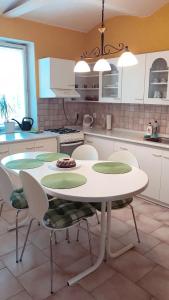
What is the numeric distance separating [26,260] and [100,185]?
38.2 inches

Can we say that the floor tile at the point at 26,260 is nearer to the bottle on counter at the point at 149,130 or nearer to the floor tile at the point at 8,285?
the floor tile at the point at 8,285

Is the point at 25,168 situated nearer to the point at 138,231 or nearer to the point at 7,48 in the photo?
the point at 138,231

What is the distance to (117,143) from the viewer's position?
3523 millimetres

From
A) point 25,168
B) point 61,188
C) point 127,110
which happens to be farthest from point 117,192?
point 127,110

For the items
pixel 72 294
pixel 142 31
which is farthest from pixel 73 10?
pixel 72 294

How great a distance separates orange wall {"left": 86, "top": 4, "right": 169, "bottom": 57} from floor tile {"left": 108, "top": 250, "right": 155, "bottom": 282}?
2.56 metres

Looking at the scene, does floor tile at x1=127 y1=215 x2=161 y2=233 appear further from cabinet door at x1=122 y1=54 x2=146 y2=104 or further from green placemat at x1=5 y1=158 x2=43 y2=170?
cabinet door at x1=122 y1=54 x2=146 y2=104

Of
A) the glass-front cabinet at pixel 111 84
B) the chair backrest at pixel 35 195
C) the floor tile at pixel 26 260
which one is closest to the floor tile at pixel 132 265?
the floor tile at pixel 26 260

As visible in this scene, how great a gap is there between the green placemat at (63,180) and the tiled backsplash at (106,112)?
74.9 inches

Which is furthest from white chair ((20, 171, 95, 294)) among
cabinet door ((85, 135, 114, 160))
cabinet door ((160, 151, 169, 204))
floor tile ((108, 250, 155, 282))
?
cabinet door ((85, 135, 114, 160))

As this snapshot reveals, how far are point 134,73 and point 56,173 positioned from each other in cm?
199

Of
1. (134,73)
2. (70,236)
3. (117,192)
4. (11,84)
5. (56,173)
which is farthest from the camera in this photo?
(11,84)

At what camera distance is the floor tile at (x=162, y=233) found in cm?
247

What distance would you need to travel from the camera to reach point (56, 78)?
3.69 meters
